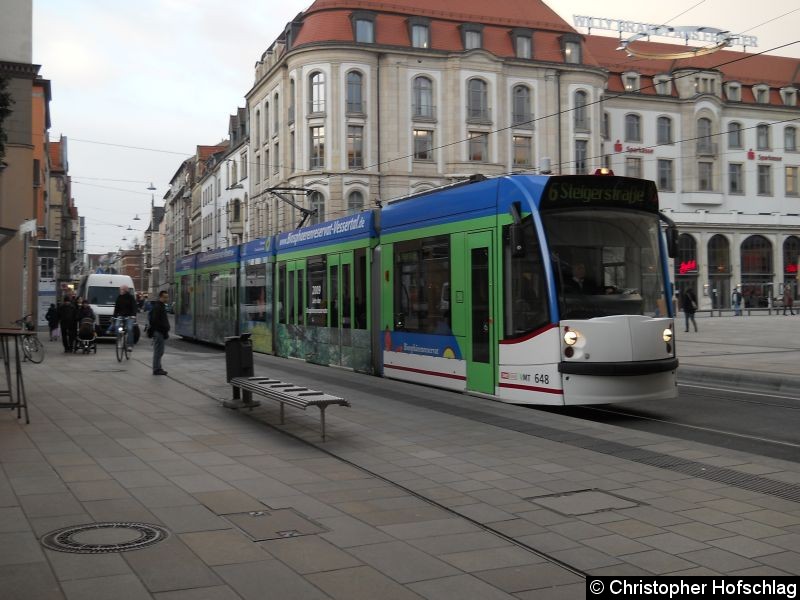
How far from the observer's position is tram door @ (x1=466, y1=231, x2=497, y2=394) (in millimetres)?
11750

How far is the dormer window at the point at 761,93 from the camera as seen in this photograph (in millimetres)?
67625

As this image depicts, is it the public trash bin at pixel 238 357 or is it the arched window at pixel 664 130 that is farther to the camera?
the arched window at pixel 664 130

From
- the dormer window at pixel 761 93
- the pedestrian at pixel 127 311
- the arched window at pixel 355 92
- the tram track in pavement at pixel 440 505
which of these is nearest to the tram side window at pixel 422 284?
the tram track in pavement at pixel 440 505

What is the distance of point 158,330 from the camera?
677 inches

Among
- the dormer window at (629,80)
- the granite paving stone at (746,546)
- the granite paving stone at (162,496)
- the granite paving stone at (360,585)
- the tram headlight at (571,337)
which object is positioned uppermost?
the dormer window at (629,80)

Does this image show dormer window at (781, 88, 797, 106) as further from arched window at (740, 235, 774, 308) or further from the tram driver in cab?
the tram driver in cab

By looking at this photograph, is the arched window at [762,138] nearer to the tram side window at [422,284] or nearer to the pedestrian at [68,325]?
the pedestrian at [68,325]

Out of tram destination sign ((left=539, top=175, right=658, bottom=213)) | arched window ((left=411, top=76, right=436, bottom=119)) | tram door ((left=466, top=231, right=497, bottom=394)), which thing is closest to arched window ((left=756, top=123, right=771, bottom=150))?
arched window ((left=411, top=76, right=436, bottom=119))

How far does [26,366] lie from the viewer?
19.8 meters

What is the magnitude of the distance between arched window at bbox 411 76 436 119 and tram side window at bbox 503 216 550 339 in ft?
146

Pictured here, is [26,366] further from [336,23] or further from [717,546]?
[336,23]

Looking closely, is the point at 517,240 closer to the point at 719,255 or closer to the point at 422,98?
the point at 422,98

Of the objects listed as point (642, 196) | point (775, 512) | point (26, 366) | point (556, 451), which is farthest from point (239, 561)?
point (26, 366)

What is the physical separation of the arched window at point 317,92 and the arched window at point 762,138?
35604 mm
